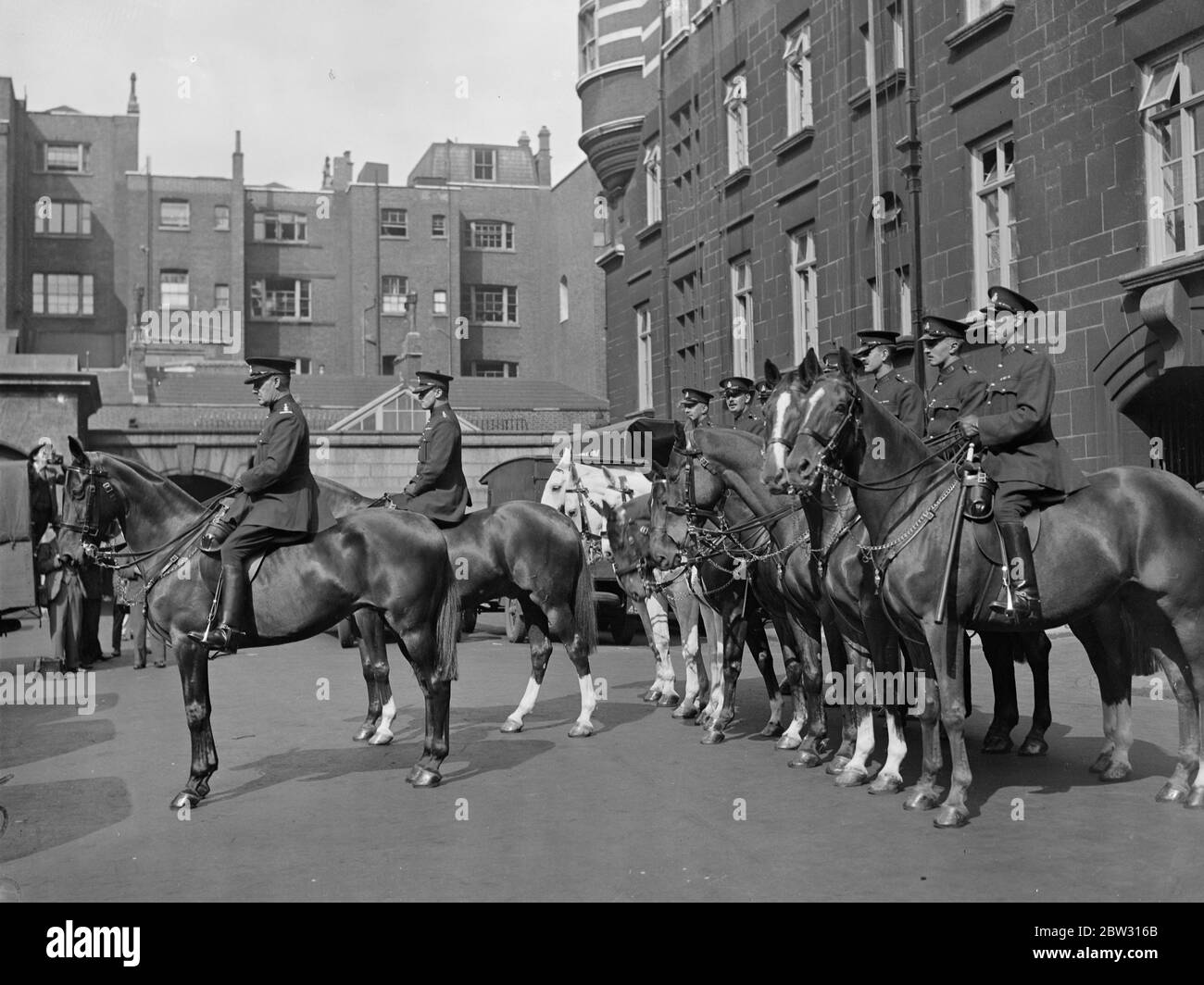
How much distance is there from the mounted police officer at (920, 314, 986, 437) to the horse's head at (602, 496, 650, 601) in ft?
14.6

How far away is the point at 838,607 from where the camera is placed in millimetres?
9234

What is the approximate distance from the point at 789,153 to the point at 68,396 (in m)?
17.9

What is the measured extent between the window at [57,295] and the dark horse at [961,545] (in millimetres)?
Answer: 59631

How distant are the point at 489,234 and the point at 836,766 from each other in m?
59.8

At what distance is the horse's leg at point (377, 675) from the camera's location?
1125 centimetres

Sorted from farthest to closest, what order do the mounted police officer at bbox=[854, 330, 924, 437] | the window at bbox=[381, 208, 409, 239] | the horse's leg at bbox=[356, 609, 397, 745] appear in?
the window at bbox=[381, 208, 409, 239] → the horse's leg at bbox=[356, 609, 397, 745] → the mounted police officer at bbox=[854, 330, 924, 437]

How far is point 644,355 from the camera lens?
33750 mm

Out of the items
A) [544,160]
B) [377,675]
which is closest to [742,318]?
[377,675]

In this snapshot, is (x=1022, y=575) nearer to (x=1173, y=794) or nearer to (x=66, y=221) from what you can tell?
(x=1173, y=794)

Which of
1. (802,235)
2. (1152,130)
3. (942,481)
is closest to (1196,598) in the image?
(942,481)

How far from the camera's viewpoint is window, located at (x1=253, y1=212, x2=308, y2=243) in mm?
65375

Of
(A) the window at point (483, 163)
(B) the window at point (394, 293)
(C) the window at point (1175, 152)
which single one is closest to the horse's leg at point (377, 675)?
(C) the window at point (1175, 152)

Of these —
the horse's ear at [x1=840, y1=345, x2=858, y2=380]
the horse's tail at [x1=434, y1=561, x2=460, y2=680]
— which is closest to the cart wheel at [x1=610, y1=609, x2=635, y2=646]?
the horse's tail at [x1=434, y1=561, x2=460, y2=680]

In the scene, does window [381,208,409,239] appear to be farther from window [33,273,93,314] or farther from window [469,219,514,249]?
window [33,273,93,314]
